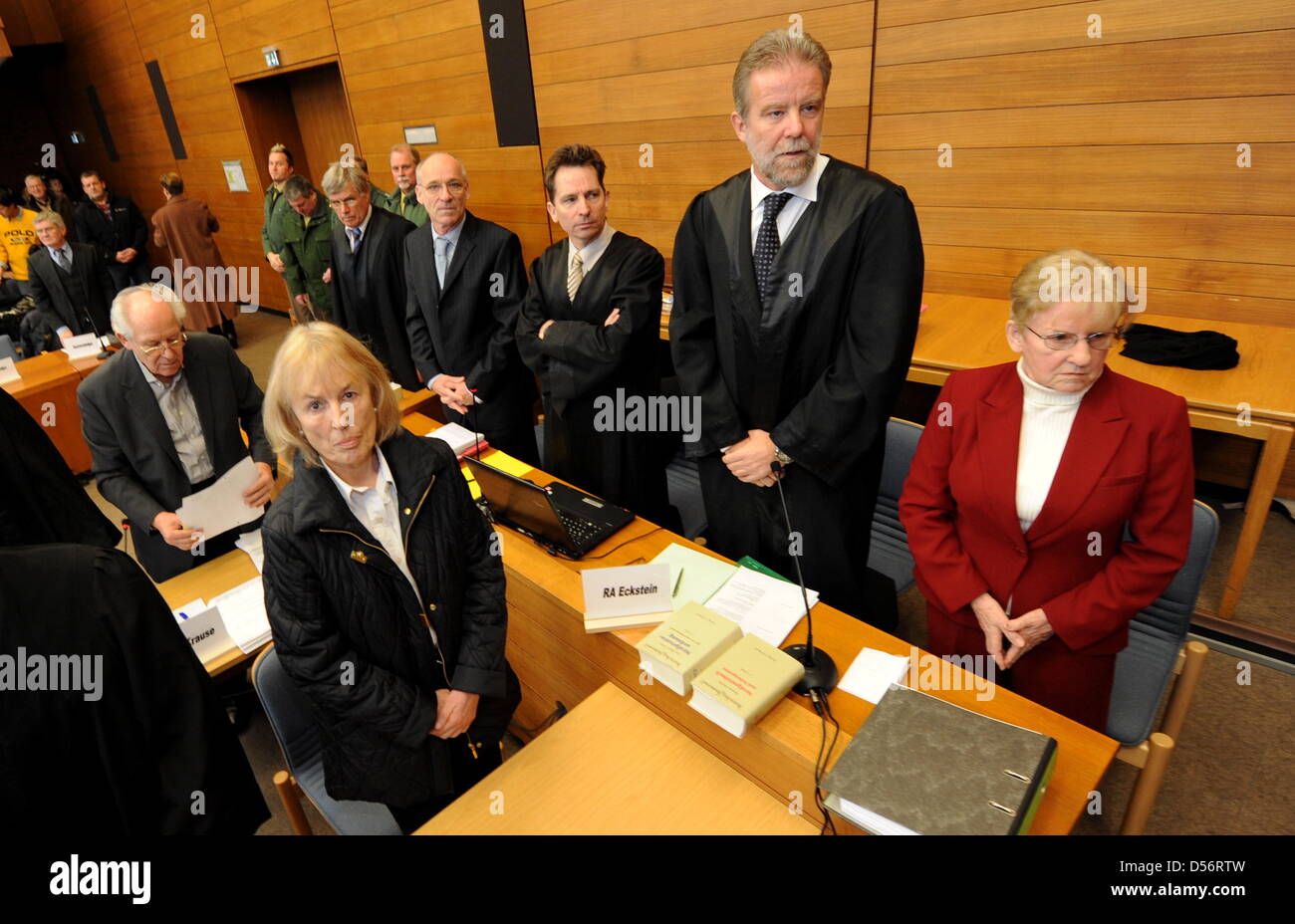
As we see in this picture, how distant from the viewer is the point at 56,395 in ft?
14.8

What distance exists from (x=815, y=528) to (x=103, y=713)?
5.61 feet

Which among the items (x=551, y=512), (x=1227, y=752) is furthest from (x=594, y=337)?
(x=1227, y=752)

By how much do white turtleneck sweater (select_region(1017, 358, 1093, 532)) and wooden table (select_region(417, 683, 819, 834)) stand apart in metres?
0.86

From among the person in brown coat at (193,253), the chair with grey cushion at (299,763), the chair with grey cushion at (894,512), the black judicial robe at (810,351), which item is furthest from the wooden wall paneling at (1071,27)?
the person in brown coat at (193,253)

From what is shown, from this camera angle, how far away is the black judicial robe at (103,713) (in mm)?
1062

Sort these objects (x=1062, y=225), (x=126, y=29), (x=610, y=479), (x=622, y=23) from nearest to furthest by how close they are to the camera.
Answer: (x=610, y=479)
(x=1062, y=225)
(x=622, y=23)
(x=126, y=29)

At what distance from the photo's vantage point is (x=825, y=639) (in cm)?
158

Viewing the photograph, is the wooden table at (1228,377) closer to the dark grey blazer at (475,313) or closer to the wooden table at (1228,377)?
the wooden table at (1228,377)

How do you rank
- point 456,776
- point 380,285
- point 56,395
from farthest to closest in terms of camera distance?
point 56,395, point 380,285, point 456,776

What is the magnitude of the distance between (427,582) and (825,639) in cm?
88

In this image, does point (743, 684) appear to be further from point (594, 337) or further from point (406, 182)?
point (406, 182)

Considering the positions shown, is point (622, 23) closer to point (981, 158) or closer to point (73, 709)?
point (981, 158)
